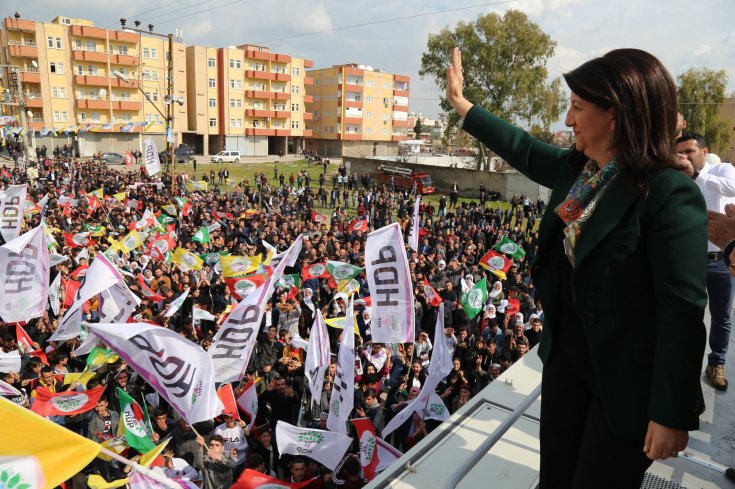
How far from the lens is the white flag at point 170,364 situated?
480 centimetres

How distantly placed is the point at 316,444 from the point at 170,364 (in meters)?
1.69

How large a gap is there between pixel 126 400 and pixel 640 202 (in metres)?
6.37

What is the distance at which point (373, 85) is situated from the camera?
79.6m

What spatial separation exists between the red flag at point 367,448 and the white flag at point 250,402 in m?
1.76

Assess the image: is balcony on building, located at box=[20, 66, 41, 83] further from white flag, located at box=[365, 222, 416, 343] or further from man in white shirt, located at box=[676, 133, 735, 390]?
man in white shirt, located at box=[676, 133, 735, 390]

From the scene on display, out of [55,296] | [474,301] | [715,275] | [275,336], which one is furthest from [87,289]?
[715,275]

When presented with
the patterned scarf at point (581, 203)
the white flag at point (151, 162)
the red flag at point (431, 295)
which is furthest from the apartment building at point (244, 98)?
the patterned scarf at point (581, 203)

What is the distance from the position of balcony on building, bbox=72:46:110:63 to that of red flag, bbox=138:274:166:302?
59.4m

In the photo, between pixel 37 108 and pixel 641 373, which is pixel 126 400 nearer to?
pixel 641 373

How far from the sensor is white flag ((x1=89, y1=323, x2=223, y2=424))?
4805mm

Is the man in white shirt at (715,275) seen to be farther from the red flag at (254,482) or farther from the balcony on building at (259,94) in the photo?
the balcony on building at (259,94)

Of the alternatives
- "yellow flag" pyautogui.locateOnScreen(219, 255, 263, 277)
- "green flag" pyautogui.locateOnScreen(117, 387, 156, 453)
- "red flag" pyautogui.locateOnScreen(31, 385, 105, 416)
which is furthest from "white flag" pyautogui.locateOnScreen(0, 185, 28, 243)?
"green flag" pyautogui.locateOnScreen(117, 387, 156, 453)

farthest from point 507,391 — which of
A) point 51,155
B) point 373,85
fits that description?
point 373,85

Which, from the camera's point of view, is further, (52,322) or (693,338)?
(52,322)
